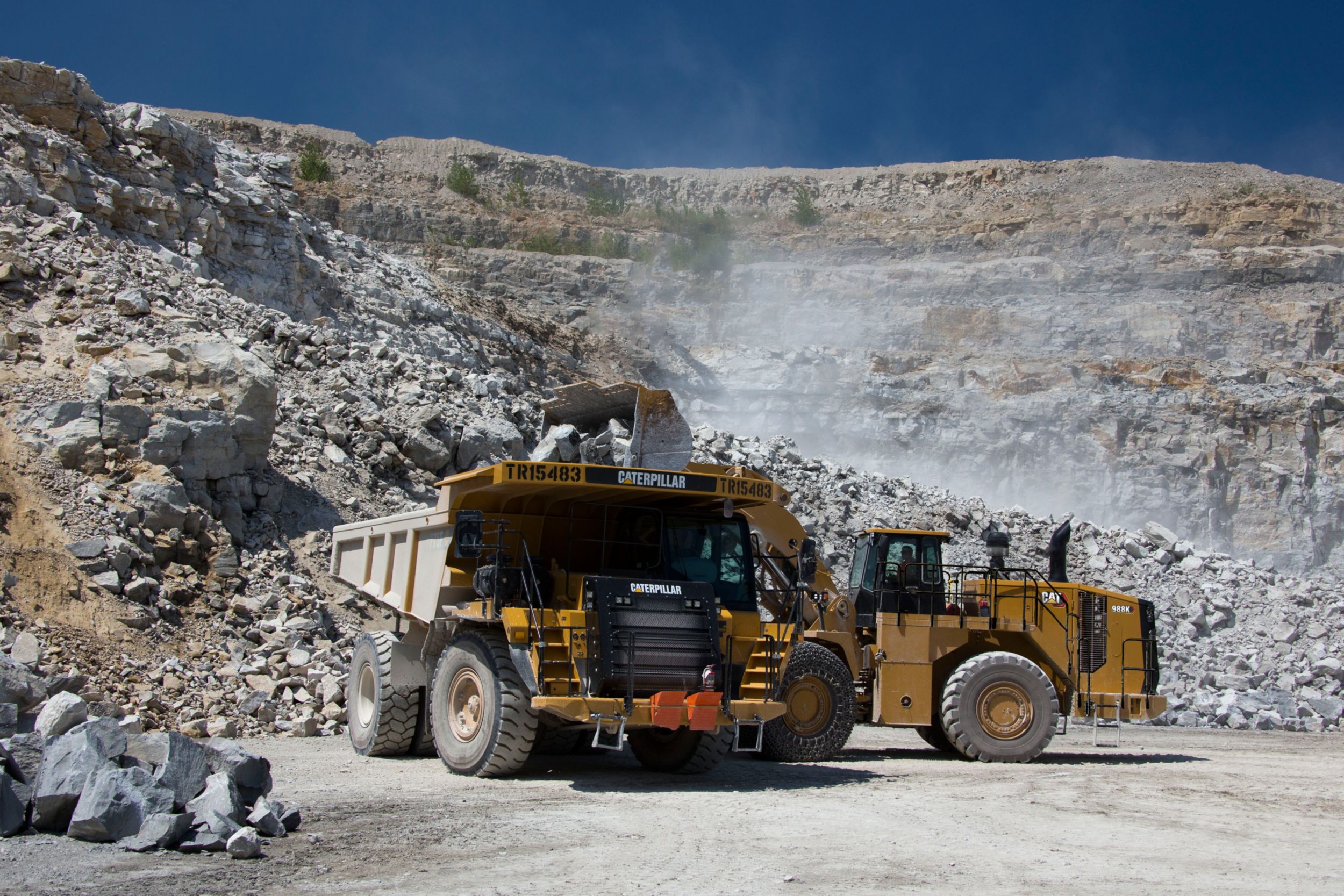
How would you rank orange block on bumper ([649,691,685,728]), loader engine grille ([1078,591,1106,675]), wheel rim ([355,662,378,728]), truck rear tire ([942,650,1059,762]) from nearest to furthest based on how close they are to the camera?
orange block on bumper ([649,691,685,728]) → wheel rim ([355,662,378,728]) → truck rear tire ([942,650,1059,762]) → loader engine grille ([1078,591,1106,675])

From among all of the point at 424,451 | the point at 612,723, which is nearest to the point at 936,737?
the point at 612,723

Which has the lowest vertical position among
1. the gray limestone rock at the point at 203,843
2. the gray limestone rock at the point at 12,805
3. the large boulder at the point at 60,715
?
the gray limestone rock at the point at 203,843

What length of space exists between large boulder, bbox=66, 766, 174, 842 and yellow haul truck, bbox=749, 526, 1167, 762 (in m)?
6.49

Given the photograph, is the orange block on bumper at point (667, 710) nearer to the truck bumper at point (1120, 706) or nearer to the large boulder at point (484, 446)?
the truck bumper at point (1120, 706)

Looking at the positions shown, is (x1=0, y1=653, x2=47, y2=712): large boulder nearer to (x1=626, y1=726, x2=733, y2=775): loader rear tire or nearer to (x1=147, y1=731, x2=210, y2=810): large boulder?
(x1=147, y1=731, x2=210, y2=810): large boulder

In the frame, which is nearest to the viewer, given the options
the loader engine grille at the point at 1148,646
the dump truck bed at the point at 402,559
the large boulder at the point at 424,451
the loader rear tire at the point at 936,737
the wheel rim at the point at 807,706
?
the dump truck bed at the point at 402,559

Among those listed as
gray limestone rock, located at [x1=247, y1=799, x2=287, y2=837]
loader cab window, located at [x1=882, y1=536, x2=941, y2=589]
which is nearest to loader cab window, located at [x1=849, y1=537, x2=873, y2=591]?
loader cab window, located at [x1=882, y1=536, x2=941, y2=589]

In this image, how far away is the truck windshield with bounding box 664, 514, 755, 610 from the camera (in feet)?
28.4

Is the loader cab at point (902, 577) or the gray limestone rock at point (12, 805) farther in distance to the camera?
the loader cab at point (902, 577)

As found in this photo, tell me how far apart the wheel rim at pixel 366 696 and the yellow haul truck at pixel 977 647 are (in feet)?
13.7

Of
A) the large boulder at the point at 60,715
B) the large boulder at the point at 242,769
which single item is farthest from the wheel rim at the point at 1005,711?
the large boulder at the point at 60,715

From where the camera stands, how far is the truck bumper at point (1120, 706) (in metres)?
12.0

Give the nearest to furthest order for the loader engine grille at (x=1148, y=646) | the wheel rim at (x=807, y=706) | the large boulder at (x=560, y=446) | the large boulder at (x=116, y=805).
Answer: the large boulder at (x=116, y=805), the wheel rim at (x=807, y=706), the loader engine grille at (x=1148, y=646), the large boulder at (x=560, y=446)

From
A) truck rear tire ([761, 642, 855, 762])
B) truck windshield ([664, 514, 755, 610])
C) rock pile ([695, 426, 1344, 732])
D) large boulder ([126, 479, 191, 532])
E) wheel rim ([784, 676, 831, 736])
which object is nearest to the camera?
truck windshield ([664, 514, 755, 610])
